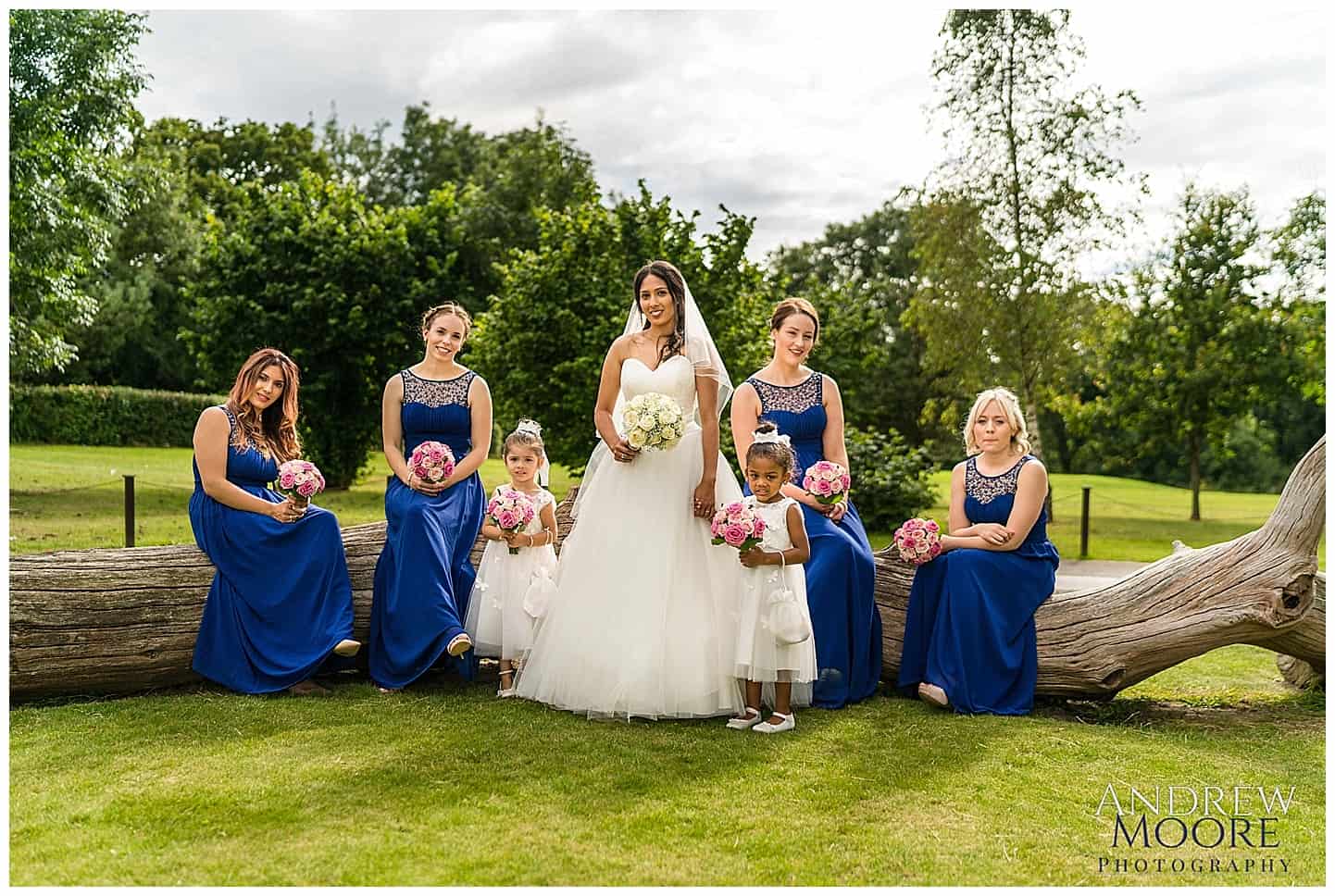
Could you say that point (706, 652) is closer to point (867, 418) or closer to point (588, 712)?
point (588, 712)

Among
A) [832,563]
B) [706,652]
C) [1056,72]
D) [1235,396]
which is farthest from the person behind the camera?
[1235,396]

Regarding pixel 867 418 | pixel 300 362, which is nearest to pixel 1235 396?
pixel 867 418

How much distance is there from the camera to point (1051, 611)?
22.7 ft

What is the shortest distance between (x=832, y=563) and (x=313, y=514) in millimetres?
3101

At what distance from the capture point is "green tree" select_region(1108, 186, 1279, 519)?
2350 centimetres

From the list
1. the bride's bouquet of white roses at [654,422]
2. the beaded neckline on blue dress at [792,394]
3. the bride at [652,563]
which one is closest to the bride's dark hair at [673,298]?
the bride at [652,563]

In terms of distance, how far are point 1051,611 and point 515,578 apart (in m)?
3.29

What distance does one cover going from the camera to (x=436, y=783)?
4.92 meters

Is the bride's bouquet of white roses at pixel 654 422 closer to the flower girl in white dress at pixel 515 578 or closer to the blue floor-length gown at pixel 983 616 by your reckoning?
the flower girl in white dress at pixel 515 578

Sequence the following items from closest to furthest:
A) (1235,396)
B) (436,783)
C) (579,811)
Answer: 1. (579,811)
2. (436,783)
3. (1235,396)

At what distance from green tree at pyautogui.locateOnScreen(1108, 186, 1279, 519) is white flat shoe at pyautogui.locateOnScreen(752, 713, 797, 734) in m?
20.1

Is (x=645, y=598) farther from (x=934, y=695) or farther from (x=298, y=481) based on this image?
(x=298, y=481)

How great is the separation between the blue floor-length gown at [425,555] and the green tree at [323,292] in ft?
44.1

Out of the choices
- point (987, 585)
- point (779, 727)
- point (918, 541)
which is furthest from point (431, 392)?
point (987, 585)
